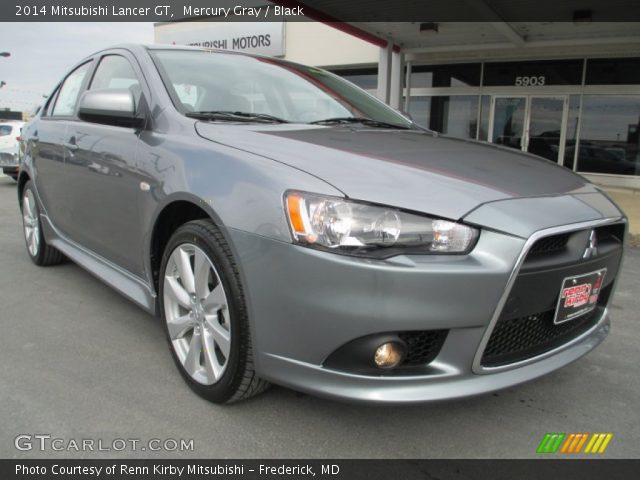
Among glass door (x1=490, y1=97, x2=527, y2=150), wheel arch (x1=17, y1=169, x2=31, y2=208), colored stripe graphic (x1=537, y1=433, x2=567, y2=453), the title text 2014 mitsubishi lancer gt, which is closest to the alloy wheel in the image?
the title text 2014 mitsubishi lancer gt

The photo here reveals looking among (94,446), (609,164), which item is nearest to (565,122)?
(609,164)

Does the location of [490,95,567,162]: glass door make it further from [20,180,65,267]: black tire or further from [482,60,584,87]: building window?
[20,180,65,267]: black tire

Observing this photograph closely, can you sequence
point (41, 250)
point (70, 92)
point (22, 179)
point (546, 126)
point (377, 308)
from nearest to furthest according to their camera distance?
point (377, 308)
point (70, 92)
point (41, 250)
point (22, 179)
point (546, 126)

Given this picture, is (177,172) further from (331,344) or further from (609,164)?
(609,164)

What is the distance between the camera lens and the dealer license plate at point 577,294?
6.43 ft

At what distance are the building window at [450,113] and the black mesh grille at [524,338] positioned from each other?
11639 millimetres

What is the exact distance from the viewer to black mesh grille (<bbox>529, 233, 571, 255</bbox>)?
6.05ft

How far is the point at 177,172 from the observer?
227 centimetres

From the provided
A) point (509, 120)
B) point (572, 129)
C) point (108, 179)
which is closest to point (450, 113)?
point (509, 120)

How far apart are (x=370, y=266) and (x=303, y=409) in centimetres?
90

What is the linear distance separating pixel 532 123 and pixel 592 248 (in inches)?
455

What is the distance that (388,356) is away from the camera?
70.6 inches

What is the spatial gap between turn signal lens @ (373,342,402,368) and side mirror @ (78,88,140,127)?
1.71 metres

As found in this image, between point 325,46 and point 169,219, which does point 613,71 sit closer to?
point 325,46
